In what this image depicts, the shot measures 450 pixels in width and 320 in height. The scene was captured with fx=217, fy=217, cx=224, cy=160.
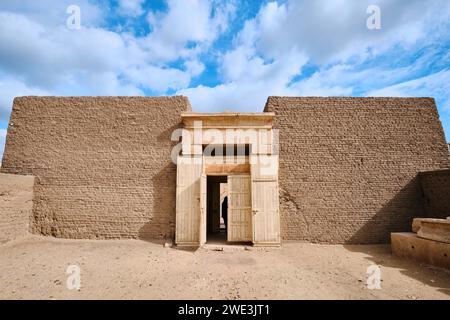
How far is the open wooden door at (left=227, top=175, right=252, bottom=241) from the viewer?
23.8ft

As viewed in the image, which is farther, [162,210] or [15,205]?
[162,210]

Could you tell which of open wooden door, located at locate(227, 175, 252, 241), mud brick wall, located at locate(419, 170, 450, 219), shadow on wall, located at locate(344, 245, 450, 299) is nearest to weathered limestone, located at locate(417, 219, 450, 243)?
shadow on wall, located at locate(344, 245, 450, 299)

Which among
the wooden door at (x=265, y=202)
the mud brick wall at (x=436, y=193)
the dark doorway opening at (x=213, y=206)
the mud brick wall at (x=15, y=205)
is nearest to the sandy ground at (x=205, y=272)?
the mud brick wall at (x=15, y=205)

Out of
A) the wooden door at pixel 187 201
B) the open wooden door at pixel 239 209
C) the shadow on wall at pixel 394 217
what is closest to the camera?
the wooden door at pixel 187 201

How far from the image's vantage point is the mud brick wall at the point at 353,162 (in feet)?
24.4

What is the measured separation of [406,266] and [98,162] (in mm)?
9678

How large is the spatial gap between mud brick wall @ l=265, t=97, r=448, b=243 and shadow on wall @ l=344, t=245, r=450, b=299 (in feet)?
1.60

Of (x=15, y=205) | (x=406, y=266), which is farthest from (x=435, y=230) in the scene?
(x=15, y=205)

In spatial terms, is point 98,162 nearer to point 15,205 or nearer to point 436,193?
point 15,205

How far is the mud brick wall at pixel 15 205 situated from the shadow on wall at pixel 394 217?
35.4 ft

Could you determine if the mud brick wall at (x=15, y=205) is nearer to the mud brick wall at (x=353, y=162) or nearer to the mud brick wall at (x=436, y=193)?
the mud brick wall at (x=353, y=162)

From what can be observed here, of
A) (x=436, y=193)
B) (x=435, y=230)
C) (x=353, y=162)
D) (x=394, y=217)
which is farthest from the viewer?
(x=353, y=162)

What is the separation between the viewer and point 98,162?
7770 millimetres
